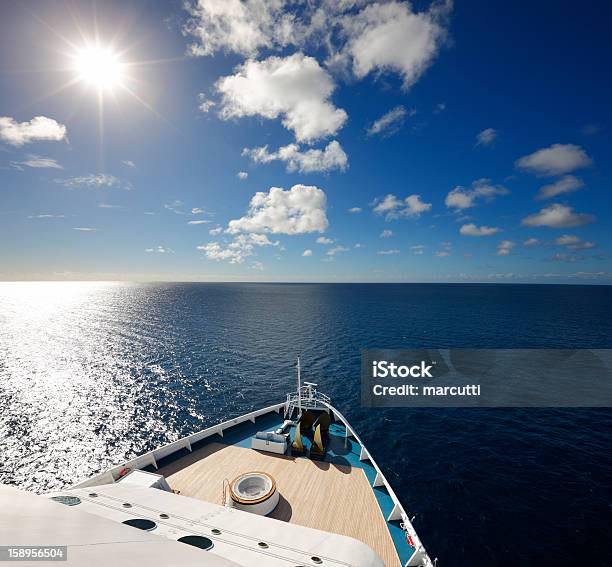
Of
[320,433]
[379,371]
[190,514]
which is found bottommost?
[379,371]

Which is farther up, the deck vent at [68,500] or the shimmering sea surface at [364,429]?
the deck vent at [68,500]

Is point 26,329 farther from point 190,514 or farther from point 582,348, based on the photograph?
point 582,348

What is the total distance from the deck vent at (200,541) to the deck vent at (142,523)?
1.79m

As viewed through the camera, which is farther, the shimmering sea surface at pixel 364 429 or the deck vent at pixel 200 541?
the shimmering sea surface at pixel 364 429

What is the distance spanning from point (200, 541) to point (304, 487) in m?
10.6

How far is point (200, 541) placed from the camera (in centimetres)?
938

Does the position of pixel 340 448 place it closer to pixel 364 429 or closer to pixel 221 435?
pixel 221 435

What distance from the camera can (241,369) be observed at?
57500mm

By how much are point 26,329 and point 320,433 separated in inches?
5123

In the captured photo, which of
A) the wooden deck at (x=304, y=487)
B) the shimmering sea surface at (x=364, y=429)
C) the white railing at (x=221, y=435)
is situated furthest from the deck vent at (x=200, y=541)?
the shimmering sea surface at (x=364, y=429)

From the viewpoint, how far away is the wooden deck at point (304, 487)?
15391 millimetres

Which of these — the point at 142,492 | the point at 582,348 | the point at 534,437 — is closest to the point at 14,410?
the point at 142,492

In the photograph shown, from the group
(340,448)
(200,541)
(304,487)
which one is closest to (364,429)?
(340,448)

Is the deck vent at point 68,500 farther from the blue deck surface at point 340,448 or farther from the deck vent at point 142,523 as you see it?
the blue deck surface at point 340,448
